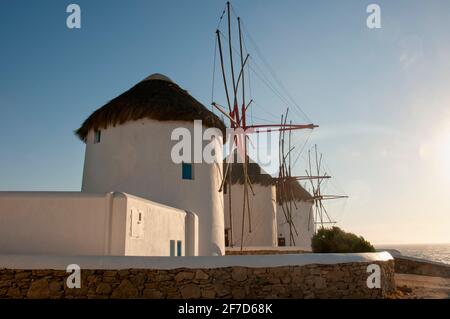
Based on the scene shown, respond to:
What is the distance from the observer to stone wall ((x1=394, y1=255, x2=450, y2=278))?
1841cm

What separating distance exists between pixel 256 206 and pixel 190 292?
1728cm

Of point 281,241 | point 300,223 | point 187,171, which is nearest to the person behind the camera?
point 187,171

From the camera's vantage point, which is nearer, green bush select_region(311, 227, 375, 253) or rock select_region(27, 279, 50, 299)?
rock select_region(27, 279, 50, 299)

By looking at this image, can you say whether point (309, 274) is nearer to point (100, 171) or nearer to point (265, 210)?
point (100, 171)

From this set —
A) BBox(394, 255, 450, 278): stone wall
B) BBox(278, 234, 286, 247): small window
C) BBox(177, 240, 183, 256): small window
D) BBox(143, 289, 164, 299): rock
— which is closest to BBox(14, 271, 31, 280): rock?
BBox(143, 289, 164, 299): rock

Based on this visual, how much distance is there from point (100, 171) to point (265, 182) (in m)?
13.3

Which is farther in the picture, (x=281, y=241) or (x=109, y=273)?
(x=281, y=241)

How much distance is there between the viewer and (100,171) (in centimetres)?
1405

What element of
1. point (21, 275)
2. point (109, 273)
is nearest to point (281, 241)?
point (109, 273)

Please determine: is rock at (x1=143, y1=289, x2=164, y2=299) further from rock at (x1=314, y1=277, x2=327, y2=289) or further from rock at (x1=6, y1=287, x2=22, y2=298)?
rock at (x1=314, y1=277, x2=327, y2=289)

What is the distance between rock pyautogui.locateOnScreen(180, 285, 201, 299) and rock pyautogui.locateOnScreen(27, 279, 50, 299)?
2.42 m

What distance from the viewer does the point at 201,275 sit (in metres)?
8.19

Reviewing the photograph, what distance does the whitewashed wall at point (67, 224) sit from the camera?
28.8ft

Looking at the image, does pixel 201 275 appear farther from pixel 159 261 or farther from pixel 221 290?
pixel 159 261
